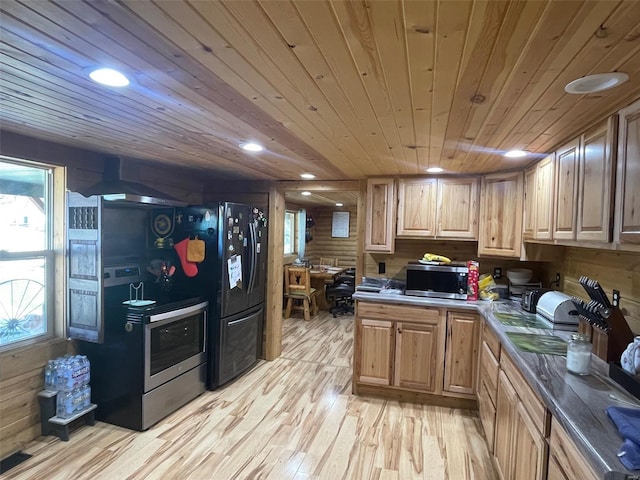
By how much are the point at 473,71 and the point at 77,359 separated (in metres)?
3.18

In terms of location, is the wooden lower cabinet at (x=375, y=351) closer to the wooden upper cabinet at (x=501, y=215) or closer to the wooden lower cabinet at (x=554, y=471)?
the wooden upper cabinet at (x=501, y=215)

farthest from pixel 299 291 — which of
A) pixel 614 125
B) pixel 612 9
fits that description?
pixel 612 9

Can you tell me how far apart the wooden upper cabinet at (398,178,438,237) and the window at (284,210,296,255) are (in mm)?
3838

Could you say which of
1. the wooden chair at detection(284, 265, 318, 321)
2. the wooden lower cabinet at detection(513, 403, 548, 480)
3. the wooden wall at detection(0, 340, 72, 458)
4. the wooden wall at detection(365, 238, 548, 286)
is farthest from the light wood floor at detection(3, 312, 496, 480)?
the wooden chair at detection(284, 265, 318, 321)

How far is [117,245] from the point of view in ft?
10.3

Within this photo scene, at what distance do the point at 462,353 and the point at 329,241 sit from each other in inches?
204

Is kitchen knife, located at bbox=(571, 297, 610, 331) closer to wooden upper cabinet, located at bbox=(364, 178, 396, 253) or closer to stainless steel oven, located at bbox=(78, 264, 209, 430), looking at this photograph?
wooden upper cabinet, located at bbox=(364, 178, 396, 253)

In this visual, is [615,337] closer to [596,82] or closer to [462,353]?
[596,82]

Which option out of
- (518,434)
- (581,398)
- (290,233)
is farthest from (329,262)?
(581,398)

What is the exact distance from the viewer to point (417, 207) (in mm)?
3553

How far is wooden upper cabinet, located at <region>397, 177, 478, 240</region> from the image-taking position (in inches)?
135

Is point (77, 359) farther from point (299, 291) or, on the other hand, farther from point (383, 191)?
point (299, 291)

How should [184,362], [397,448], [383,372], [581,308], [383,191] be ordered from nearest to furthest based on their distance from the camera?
[581,308] → [397,448] → [184,362] → [383,372] → [383,191]

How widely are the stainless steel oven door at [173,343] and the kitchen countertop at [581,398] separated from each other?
246 centimetres
